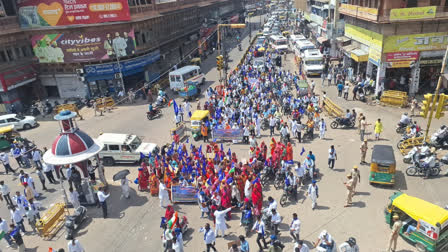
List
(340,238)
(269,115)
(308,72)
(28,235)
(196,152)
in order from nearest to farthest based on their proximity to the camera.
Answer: (340,238)
(28,235)
(196,152)
(269,115)
(308,72)

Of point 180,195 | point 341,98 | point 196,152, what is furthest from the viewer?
point 341,98

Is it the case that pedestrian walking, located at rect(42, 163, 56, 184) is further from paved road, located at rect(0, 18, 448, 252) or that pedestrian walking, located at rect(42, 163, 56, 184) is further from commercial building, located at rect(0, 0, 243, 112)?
commercial building, located at rect(0, 0, 243, 112)

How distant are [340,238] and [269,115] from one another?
1232 centimetres

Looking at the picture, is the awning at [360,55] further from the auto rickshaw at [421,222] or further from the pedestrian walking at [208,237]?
the pedestrian walking at [208,237]

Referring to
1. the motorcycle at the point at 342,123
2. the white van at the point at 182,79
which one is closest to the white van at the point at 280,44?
the white van at the point at 182,79

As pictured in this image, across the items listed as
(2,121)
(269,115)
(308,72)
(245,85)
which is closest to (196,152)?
(269,115)

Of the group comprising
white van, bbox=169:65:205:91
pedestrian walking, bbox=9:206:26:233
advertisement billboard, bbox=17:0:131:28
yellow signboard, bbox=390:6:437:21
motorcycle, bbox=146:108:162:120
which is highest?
advertisement billboard, bbox=17:0:131:28

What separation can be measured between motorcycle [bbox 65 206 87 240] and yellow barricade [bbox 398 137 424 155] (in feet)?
53.5

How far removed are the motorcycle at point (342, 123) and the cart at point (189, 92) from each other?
15.0 meters

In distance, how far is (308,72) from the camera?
35.9 metres

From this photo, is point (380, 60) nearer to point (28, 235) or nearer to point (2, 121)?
point (28, 235)

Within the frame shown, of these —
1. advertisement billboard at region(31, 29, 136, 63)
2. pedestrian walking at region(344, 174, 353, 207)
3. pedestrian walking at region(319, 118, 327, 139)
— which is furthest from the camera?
advertisement billboard at region(31, 29, 136, 63)

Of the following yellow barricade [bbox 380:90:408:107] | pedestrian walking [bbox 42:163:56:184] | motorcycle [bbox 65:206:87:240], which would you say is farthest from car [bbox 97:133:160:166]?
yellow barricade [bbox 380:90:408:107]

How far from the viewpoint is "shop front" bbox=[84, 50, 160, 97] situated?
32938mm
